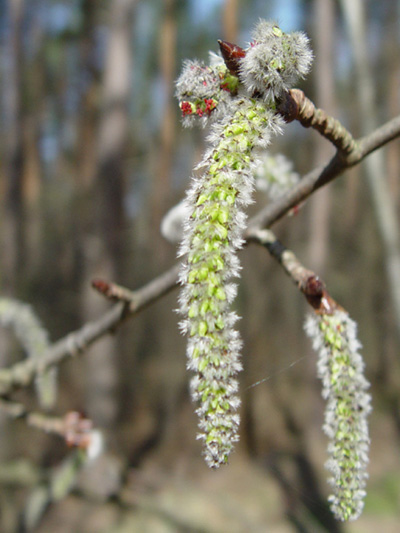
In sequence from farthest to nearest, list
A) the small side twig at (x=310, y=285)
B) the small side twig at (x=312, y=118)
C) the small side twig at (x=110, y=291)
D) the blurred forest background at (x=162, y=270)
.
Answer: the blurred forest background at (x=162, y=270), the small side twig at (x=110, y=291), the small side twig at (x=310, y=285), the small side twig at (x=312, y=118)

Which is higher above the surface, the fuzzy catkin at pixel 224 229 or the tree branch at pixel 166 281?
the tree branch at pixel 166 281

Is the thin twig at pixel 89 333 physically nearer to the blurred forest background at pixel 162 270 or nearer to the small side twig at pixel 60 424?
the small side twig at pixel 60 424

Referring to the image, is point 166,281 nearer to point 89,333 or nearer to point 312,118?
point 89,333

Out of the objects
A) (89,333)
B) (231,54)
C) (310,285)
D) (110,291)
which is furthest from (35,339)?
(231,54)

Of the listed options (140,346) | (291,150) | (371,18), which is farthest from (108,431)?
(371,18)

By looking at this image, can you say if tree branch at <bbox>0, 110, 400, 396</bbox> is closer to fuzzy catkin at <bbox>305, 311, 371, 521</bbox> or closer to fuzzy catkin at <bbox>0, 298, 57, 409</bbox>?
fuzzy catkin at <bbox>0, 298, 57, 409</bbox>

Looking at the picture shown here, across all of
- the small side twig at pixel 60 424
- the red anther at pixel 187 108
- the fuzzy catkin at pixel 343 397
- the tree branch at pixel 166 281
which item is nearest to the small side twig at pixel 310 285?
the fuzzy catkin at pixel 343 397
